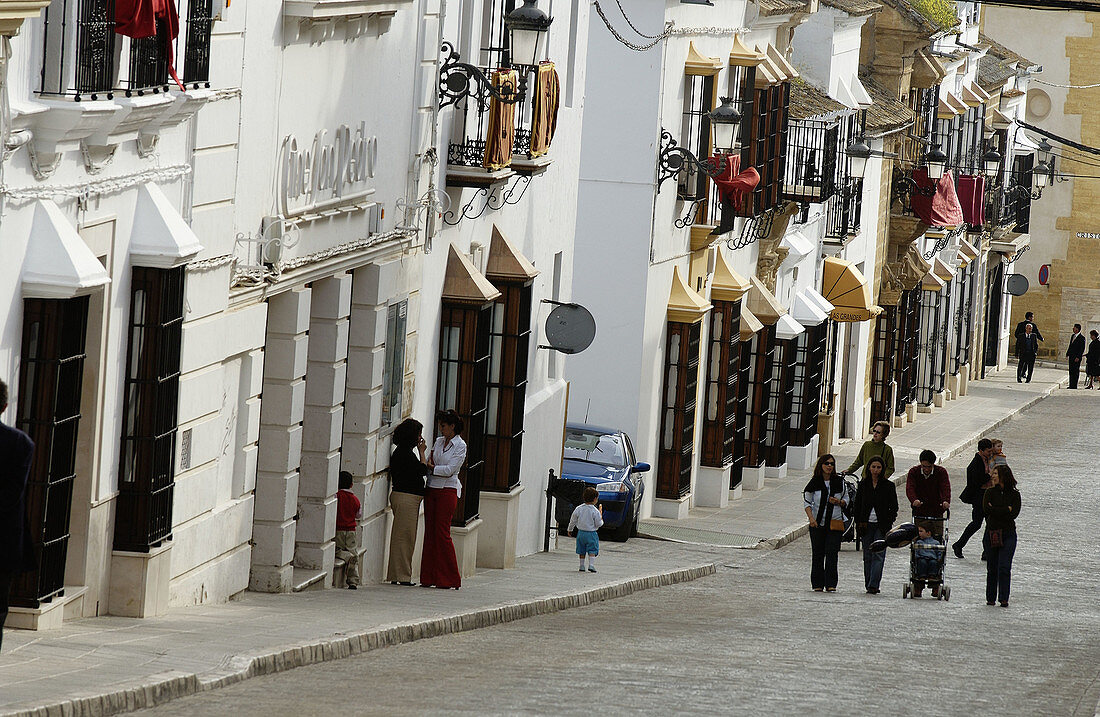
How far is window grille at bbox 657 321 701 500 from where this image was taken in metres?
29.9

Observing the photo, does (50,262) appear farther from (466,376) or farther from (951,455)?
(951,455)

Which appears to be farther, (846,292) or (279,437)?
(846,292)

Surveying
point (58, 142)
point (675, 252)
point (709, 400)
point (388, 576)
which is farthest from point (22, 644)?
point (709, 400)

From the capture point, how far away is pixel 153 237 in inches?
492

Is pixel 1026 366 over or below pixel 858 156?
below

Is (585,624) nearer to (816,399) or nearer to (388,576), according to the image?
(388,576)

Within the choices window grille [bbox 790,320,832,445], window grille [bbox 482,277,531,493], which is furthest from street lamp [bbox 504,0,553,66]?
window grille [bbox 790,320,832,445]

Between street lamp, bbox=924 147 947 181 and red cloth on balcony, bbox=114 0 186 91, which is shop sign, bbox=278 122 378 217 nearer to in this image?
red cloth on balcony, bbox=114 0 186 91

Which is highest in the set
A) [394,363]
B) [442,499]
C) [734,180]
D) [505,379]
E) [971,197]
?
[971,197]

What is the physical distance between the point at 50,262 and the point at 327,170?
5291mm

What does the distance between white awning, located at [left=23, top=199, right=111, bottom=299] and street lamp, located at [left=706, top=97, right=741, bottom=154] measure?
18099mm

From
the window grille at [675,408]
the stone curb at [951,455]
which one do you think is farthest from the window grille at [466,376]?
the window grille at [675,408]

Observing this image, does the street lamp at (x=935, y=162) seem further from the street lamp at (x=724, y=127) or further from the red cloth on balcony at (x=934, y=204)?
the street lamp at (x=724, y=127)

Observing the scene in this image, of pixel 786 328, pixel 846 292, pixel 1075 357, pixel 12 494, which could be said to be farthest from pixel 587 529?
pixel 1075 357
